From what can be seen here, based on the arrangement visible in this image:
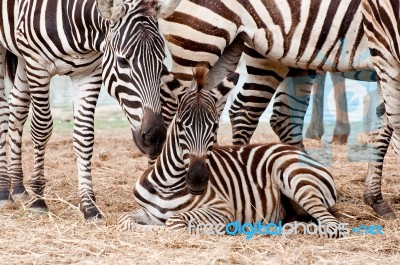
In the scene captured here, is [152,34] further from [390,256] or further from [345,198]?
[345,198]

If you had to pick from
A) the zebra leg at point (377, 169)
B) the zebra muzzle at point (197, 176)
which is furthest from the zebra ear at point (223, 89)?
the zebra leg at point (377, 169)

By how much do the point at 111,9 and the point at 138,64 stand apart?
1.62 ft

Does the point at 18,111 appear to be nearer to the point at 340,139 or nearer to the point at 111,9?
the point at 111,9

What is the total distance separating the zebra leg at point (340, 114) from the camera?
12.6m

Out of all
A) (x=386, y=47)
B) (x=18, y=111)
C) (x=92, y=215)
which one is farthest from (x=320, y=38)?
(x=18, y=111)

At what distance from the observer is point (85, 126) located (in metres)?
6.74

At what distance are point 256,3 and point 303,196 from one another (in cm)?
184

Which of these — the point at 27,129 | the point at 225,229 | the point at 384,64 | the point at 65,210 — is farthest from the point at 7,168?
the point at 27,129

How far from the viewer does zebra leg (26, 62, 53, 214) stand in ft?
21.8

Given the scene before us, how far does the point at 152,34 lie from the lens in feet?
19.2

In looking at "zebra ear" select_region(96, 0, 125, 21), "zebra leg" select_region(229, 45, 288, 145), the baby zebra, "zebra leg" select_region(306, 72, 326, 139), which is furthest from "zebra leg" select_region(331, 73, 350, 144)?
"zebra ear" select_region(96, 0, 125, 21)

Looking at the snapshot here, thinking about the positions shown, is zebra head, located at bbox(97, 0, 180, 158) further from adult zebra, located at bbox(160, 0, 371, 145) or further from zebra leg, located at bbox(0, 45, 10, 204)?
zebra leg, located at bbox(0, 45, 10, 204)

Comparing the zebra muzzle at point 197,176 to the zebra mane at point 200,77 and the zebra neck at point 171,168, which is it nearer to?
the zebra neck at point 171,168

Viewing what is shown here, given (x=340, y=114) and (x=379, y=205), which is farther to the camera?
(x=340, y=114)
